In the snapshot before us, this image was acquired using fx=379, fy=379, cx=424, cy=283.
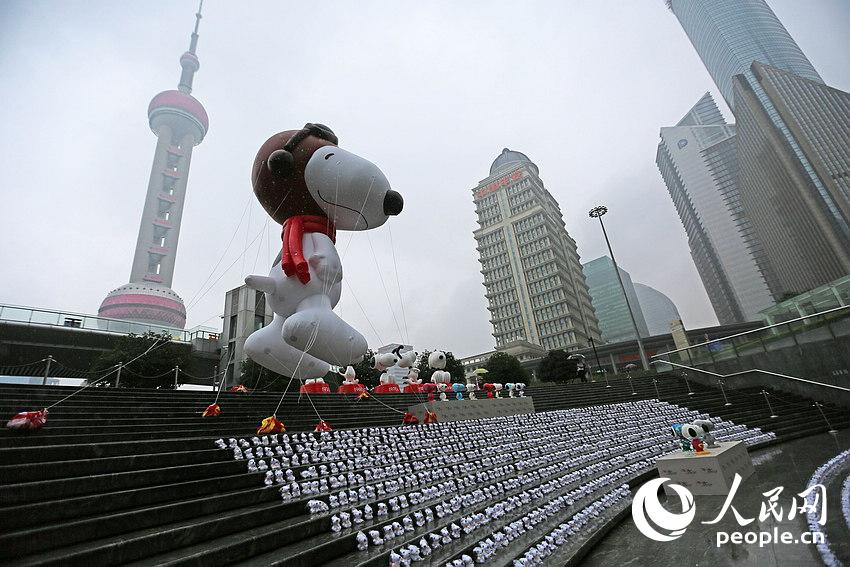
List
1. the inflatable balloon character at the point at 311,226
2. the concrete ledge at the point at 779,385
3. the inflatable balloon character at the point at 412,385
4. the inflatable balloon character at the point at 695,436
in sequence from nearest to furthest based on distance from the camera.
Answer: the inflatable balloon character at the point at 695,436 < the inflatable balloon character at the point at 311,226 < the concrete ledge at the point at 779,385 < the inflatable balloon character at the point at 412,385

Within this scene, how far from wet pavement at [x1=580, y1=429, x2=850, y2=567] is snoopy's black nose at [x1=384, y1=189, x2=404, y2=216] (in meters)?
7.12

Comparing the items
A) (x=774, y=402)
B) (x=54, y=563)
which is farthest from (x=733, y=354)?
(x=54, y=563)

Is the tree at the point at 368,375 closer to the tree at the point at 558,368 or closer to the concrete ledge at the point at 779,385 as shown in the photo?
the tree at the point at 558,368

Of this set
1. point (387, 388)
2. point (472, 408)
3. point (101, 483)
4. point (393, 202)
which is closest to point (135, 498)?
point (101, 483)

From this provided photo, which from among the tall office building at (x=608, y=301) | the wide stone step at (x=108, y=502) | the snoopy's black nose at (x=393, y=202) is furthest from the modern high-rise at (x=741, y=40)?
the wide stone step at (x=108, y=502)

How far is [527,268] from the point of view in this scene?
68688 mm

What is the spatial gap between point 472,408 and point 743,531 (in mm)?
8797

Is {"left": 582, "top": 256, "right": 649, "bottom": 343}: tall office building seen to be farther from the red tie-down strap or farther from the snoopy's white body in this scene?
the red tie-down strap

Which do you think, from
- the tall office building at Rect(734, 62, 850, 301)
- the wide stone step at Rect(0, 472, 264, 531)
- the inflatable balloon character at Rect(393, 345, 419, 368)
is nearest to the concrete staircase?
the wide stone step at Rect(0, 472, 264, 531)

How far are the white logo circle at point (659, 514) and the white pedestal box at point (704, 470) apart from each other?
0.12 meters

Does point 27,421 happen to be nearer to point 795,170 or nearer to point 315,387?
point 315,387

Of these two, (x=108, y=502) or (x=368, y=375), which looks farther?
(x=368, y=375)

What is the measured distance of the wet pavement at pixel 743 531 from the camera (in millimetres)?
3021

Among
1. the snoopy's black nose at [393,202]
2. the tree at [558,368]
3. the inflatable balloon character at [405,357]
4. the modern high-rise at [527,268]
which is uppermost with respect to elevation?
the modern high-rise at [527,268]
